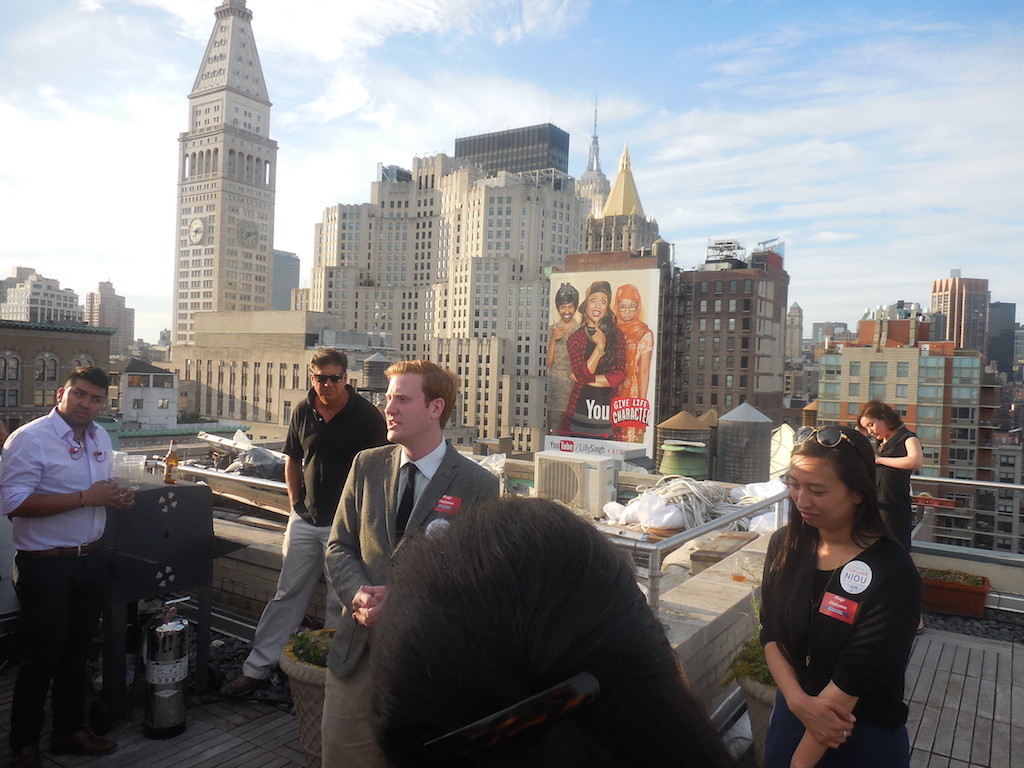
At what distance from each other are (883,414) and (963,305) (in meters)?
153

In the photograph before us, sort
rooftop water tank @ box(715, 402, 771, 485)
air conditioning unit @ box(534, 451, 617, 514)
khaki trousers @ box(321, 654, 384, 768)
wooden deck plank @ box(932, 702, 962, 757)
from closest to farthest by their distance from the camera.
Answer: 1. khaki trousers @ box(321, 654, 384, 768)
2. wooden deck plank @ box(932, 702, 962, 757)
3. air conditioning unit @ box(534, 451, 617, 514)
4. rooftop water tank @ box(715, 402, 771, 485)

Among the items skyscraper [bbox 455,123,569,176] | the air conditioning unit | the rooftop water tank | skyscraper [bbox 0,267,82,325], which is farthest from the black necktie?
skyscraper [bbox 455,123,569,176]

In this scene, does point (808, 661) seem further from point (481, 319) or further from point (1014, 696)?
point (481, 319)

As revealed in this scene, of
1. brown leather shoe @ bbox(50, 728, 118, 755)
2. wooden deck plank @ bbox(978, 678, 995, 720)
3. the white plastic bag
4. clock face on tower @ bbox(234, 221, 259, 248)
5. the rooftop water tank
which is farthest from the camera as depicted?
clock face on tower @ bbox(234, 221, 259, 248)

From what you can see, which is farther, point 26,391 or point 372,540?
point 26,391

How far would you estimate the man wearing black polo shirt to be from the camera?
4.29 m

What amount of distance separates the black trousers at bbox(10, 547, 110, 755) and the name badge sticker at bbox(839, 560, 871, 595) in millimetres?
3690

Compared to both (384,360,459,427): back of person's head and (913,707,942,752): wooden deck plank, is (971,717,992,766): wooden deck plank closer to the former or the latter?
(913,707,942,752): wooden deck plank

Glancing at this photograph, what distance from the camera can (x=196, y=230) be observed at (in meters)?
133

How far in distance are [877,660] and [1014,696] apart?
324cm

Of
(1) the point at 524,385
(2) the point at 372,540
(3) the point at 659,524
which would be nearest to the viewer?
(2) the point at 372,540

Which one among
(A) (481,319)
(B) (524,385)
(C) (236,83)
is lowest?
(B) (524,385)

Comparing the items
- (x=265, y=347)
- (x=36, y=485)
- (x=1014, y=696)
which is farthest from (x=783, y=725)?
(x=265, y=347)

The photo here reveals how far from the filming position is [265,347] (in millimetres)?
94688
